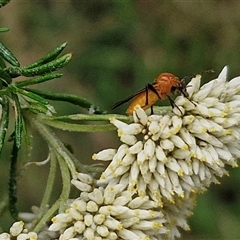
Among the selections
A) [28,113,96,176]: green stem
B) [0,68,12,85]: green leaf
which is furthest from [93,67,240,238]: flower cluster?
[0,68,12,85]: green leaf

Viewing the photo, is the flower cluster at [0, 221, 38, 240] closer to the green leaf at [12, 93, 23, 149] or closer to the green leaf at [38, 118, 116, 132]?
the green leaf at [12, 93, 23, 149]

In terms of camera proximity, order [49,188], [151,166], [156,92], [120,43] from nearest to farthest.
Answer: [151,166], [156,92], [49,188], [120,43]

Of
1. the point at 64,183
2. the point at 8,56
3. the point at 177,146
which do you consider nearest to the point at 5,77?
the point at 8,56

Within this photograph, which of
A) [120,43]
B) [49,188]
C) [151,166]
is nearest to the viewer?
[151,166]

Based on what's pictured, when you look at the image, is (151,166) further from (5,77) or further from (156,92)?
(5,77)

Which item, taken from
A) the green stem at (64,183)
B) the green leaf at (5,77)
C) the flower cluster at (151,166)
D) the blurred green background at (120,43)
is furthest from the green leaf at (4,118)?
the blurred green background at (120,43)

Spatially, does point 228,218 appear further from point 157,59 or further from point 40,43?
point 40,43
